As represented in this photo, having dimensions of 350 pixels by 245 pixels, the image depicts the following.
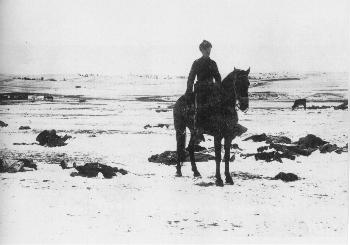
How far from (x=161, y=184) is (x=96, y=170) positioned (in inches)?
40.5

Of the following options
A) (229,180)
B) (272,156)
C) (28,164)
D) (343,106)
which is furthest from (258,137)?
(28,164)

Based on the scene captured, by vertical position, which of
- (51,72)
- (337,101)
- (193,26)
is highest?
(193,26)

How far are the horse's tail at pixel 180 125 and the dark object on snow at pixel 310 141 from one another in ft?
6.46

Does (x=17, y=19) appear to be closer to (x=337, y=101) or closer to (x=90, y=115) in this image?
(x=90, y=115)

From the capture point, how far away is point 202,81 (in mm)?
6773

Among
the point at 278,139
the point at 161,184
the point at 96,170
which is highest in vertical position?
the point at 278,139

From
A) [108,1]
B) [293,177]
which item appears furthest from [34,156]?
[293,177]

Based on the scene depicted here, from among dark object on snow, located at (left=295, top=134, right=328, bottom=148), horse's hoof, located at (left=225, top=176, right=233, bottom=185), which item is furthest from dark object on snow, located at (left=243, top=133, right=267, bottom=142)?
horse's hoof, located at (left=225, top=176, right=233, bottom=185)

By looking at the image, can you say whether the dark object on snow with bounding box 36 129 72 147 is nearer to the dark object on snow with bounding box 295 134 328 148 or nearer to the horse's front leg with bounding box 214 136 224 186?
the horse's front leg with bounding box 214 136 224 186

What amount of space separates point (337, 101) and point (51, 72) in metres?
4.64

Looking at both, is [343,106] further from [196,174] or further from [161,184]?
[161,184]

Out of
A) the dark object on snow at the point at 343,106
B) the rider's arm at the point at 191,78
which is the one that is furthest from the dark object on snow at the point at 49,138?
the dark object on snow at the point at 343,106

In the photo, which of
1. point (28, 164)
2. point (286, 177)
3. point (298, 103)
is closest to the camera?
point (286, 177)

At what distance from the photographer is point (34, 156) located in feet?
25.7
